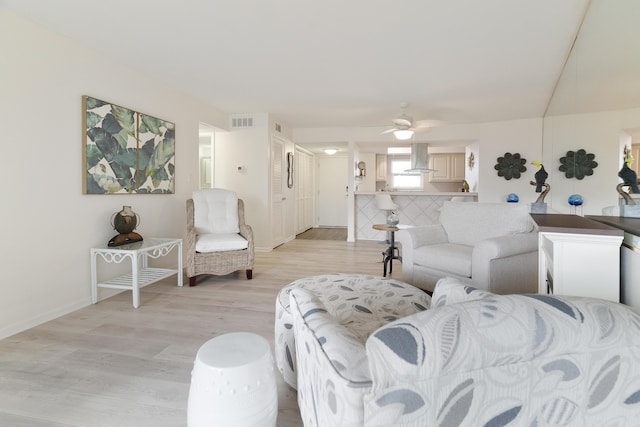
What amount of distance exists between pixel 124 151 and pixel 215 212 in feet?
3.79

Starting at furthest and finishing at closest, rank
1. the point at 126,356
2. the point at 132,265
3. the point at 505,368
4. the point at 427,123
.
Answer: the point at 427,123 → the point at 132,265 → the point at 126,356 → the point at 505,368

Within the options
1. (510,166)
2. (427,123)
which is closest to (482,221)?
(427,123)

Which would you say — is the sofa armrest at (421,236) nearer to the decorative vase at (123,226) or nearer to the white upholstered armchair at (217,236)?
the white upholstered armchair at (217,236)

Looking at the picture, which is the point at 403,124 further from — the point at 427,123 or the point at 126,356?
the point at 126,356

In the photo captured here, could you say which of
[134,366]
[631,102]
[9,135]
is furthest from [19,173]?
[631,102]

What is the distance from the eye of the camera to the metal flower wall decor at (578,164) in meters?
2.34

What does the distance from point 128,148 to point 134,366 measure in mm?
2289

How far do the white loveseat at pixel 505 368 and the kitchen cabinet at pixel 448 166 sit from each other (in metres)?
8.34

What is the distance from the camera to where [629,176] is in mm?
1611

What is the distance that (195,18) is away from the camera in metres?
2.39

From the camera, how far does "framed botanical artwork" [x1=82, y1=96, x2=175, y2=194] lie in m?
2.82

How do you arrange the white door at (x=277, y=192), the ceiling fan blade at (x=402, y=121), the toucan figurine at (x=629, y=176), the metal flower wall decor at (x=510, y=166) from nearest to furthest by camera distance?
the toucan figurine at (x=629, y=176) < the ceiling fan blade at (x=402, y=121) < the white door at (x=277, y=192) < the metal flower wall decor at (x=510, y=166)

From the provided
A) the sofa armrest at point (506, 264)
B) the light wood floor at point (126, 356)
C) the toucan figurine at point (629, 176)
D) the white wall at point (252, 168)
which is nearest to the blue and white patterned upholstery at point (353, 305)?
the light wood floor at point (126, 356)

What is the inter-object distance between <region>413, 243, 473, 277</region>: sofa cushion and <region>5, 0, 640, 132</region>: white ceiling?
1454 millimetres
